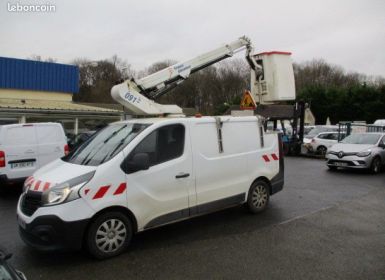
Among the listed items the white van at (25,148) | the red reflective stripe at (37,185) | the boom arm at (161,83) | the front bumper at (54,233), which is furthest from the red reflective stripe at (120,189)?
the white van at (25,148)

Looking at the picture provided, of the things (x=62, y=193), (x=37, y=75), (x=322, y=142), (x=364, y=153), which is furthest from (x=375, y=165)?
(x=37, y=75)

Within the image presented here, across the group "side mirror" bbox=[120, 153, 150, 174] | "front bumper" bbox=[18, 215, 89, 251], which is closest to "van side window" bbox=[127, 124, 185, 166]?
"side mirror" bbox=[120, 153, 150, 174]

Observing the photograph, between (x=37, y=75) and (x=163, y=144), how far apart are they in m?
26.0

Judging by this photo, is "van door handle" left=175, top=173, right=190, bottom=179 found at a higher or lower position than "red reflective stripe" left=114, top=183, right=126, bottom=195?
higher

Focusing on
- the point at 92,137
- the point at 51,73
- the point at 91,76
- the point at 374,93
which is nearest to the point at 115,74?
the point at 91,76

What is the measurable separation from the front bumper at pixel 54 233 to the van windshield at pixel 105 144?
885 millimetres

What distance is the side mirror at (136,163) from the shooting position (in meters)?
4.60

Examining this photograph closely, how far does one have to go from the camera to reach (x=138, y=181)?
4.73 meters

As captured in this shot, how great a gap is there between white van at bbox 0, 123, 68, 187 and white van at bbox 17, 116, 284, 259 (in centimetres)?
366

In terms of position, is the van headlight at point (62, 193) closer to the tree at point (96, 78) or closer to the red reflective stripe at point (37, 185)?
the red reflective stripe at point (37, 185)

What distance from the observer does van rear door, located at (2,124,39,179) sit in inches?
319

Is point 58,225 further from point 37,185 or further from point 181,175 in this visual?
point 181,175

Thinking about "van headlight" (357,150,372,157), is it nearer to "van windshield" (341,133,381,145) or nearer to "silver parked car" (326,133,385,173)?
"silver parked car" (326,133,385,173)

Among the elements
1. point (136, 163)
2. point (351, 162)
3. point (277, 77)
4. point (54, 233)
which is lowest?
point (351, 162)
